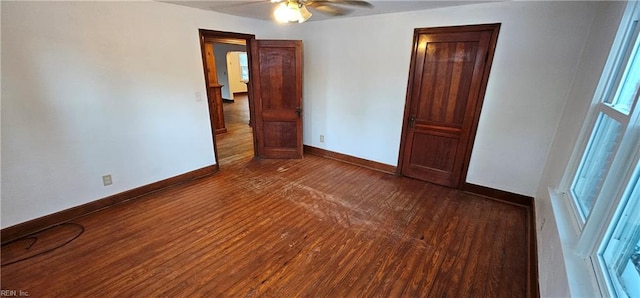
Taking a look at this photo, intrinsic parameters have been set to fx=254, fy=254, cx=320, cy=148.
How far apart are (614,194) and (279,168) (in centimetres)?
344

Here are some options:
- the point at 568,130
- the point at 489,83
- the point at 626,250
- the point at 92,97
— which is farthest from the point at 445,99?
the point at 92,97

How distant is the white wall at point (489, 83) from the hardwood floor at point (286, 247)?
2.14ft

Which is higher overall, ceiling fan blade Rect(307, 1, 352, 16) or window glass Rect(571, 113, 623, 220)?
ceiling fan blade Rect(307, 1, 352, 16)

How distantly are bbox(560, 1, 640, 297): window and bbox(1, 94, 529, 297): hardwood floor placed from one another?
29.6 inches

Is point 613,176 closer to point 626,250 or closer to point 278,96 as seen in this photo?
point 626,250

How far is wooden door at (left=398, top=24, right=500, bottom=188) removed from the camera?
9.43 ft

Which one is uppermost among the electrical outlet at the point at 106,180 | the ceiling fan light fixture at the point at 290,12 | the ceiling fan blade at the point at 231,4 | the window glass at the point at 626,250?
the ceiling fan blade at the point at 231,4

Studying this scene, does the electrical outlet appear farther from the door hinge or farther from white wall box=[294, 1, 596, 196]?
the door hinge

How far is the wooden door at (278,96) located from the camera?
3.88 meters

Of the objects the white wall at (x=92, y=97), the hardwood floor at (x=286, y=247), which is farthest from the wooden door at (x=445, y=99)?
the white wall at (x=92, y=97)

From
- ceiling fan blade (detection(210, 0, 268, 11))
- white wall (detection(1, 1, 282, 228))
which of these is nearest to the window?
ceiling fan blade (detection(210, 0, 268, 11))

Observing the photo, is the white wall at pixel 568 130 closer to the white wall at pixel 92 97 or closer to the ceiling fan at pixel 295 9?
the ceiling fan at pixel 295 9

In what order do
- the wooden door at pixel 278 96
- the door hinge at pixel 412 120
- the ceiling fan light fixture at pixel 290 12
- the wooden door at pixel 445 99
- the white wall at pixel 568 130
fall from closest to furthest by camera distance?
1. the white wall at pixel 568 130
2. the ceiling fan light fixture at pixel 290 12
3. the wooden door at pixel 445 99
4. the door hinge at pixel 412 120
5. the wooden door at pixel 278 96

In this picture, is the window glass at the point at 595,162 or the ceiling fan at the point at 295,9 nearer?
the window glass at the point at 595,162
